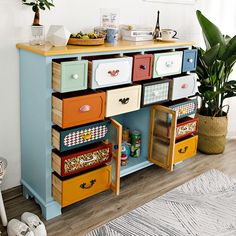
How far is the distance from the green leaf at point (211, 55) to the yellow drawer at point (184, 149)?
61 centimetres

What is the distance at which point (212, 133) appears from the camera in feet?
10.1

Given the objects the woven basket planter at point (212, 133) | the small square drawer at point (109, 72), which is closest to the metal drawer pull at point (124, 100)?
the small square drawer at point (109, 72)

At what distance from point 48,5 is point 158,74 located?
833 millimetres

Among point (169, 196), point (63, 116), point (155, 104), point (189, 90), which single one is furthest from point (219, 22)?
point (63, 116)

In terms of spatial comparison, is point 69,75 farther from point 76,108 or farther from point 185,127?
point 185,127

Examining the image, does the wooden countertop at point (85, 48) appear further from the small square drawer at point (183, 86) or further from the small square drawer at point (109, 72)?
the small square drawer at point (183, 86)

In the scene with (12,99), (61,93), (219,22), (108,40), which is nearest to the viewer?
(61,93)

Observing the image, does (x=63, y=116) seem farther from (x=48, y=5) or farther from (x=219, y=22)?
(x=219, y=22)

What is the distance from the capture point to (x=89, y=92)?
83.6 inches

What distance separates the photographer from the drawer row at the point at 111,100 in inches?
77.3

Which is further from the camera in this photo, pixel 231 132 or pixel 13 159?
pixel 231 132

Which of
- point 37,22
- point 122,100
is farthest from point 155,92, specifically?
point 37,22

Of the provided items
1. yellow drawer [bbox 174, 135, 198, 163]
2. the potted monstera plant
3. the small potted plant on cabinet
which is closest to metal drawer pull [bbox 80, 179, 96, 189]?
yellow drawer [bbox 174, 135, 198, 163]

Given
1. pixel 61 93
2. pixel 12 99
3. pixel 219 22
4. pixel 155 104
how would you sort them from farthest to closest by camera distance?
pixel 219 22
pixel 155 104
pixel 12 99
pixel 61 93
